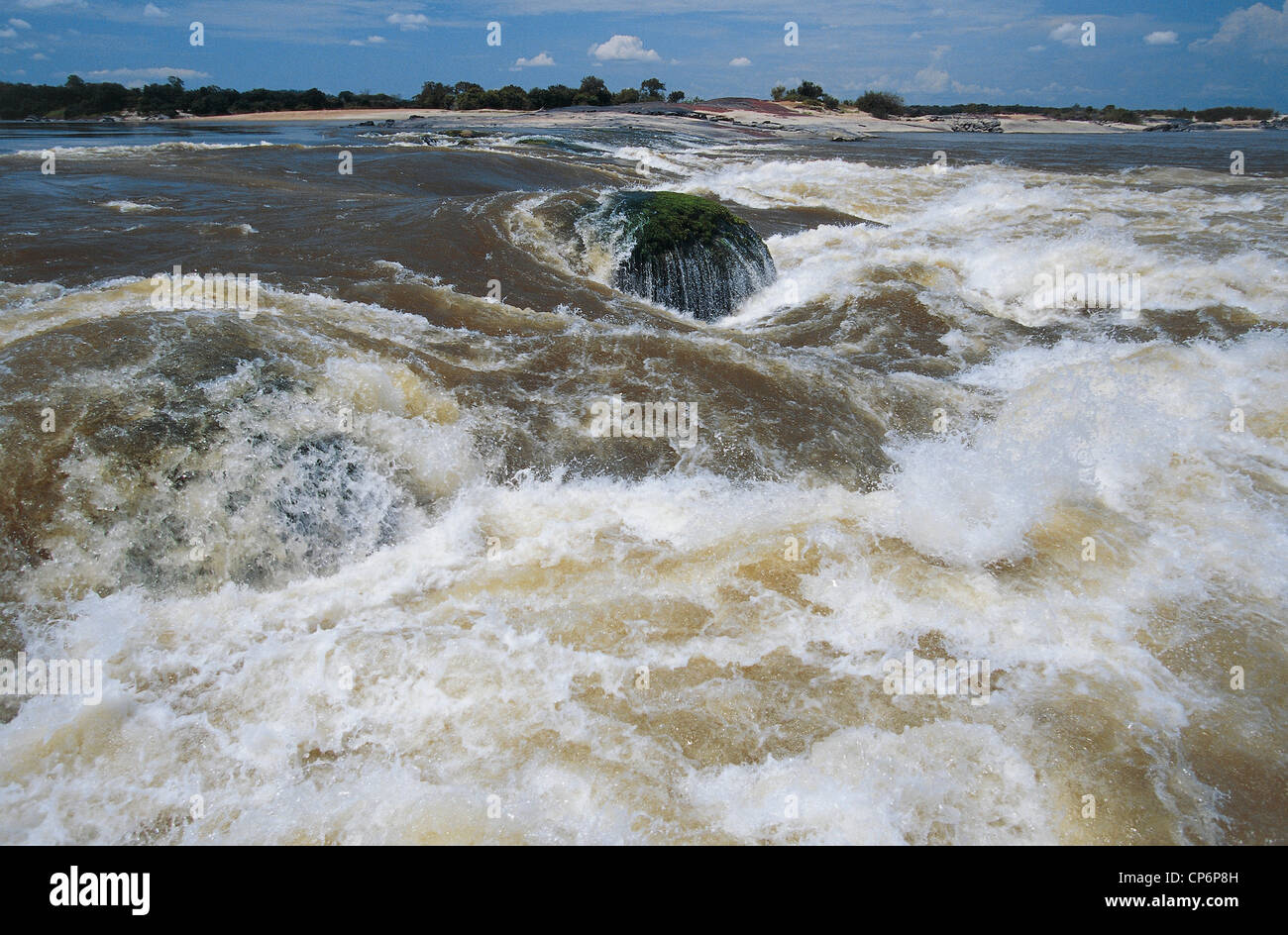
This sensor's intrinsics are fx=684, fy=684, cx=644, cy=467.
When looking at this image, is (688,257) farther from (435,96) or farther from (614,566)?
(435,96)

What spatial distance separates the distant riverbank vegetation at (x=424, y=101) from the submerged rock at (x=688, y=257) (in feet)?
184

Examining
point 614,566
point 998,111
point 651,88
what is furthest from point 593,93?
point 614,566

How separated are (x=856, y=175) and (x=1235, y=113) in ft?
220

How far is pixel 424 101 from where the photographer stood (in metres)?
64.5

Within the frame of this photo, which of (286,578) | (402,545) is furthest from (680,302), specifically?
(286,578)

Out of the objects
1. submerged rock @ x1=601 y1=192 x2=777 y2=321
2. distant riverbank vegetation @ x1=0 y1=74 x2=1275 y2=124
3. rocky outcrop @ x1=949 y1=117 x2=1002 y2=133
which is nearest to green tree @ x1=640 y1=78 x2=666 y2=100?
distant riverbank vegetation @ x1=0 y1=74 x2=1275 y2=124

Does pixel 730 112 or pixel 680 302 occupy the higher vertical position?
pixel 730 112

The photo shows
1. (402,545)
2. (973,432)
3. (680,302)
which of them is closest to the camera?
(402,545)

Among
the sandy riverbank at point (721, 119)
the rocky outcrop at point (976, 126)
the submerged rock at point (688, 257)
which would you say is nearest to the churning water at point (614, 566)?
the submerged rock at point (688, 257)

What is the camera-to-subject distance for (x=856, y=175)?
2077cm
